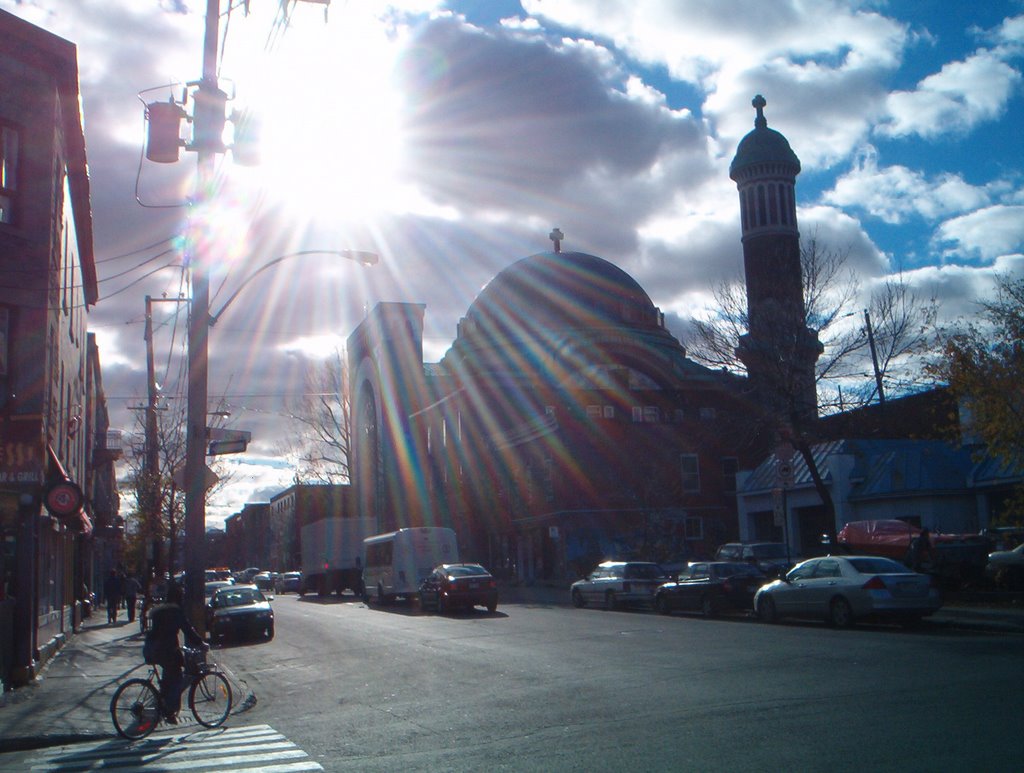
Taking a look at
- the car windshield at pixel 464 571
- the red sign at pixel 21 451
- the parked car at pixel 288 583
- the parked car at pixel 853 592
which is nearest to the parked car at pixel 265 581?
the parked car at pixel 288 583

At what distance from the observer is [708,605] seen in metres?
25.5

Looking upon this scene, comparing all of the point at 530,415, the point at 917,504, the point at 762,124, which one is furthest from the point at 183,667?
the point at 762,124

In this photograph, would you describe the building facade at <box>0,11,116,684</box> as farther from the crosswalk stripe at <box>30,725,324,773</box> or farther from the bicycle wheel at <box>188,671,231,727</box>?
the crosswalk stripe at <box>30,725,324,773</box>

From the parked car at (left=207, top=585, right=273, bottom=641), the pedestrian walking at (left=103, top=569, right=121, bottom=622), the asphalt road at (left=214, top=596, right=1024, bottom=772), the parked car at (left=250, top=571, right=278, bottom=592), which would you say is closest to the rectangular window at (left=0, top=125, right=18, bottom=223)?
the asphalt road at (left=214, top=596, right=1024, bottom=772)

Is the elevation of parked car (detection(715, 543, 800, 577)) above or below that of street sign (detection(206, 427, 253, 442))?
below

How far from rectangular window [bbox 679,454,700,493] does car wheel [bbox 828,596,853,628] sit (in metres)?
31.5

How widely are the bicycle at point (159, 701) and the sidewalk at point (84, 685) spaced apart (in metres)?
0.68

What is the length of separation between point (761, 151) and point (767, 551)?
42841 millimetres

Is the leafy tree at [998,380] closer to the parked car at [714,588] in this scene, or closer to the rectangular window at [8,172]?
the parked car at [714,588]

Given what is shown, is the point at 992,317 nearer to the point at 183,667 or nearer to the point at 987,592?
the point at 987,592

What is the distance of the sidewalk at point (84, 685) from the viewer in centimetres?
1220

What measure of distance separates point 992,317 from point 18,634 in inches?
846

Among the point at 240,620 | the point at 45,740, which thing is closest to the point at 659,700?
the point at 45,740

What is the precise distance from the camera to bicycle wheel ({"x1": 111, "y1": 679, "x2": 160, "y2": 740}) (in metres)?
11.5
